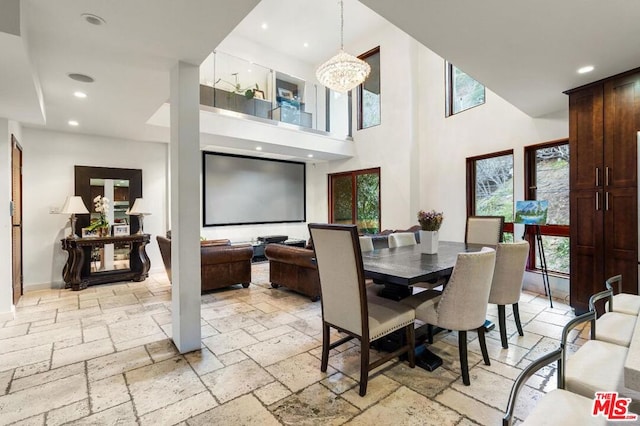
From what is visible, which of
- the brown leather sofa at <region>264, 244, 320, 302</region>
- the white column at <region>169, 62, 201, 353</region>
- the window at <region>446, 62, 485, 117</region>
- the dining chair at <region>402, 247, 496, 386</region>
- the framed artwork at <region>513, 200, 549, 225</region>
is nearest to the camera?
the dining chair at <region>402, 247, 496, 386</region>

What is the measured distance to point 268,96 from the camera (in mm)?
6820

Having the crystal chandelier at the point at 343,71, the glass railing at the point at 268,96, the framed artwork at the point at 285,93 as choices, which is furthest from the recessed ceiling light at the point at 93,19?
the framed artwork at the point at 285,93

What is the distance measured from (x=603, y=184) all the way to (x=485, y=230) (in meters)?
1.24

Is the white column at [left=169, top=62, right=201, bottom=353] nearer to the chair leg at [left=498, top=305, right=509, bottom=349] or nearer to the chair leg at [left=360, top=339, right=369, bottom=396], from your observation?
the chair leg at [left=360, top=339, right=369, bottom=396]

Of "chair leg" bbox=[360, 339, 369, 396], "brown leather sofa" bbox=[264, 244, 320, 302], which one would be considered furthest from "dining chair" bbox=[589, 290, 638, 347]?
"brown leather sofa" bbox=[264, 244, 320, 302]

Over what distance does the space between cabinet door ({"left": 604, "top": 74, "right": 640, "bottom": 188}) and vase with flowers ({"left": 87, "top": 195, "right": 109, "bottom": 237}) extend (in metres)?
7.05

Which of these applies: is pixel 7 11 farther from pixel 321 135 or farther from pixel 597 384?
pixel 321 135

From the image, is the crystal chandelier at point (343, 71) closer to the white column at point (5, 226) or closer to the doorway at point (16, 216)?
the white column at point (5, 226)

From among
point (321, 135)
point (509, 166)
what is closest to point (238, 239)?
point (321, 135)

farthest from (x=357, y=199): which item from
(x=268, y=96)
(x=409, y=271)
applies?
(x=409, y=271)

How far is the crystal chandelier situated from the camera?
5.20 metres

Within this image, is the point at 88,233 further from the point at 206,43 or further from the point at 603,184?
the point at 603,184

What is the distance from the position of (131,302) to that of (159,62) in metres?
3.19

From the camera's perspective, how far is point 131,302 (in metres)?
4.21
